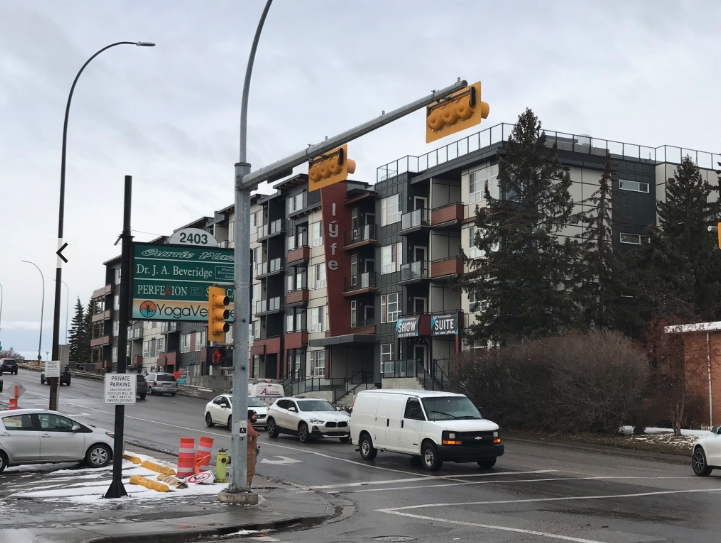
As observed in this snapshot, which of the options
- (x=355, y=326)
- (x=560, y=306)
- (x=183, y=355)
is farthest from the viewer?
(x=183, y=355)

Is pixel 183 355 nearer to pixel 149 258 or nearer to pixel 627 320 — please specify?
Answer: pixel 627 320

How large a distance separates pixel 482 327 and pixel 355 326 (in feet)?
66.4

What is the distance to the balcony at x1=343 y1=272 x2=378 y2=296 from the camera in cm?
6159

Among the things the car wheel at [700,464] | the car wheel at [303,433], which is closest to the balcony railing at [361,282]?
the car wheel at [303,433]

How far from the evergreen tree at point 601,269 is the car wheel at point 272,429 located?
19.1 metres

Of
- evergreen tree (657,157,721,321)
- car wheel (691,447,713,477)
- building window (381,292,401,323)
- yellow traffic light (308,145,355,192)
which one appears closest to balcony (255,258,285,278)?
building window (381,292,401,323)

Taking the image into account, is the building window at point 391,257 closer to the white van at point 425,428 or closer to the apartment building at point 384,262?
the apartment building at point 384,262

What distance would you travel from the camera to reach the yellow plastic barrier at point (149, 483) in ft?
60.1

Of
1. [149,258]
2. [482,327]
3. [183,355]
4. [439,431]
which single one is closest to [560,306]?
[482,327]

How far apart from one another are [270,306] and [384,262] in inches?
697

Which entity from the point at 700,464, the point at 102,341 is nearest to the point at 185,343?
the point at 102,341

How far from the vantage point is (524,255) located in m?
44.1

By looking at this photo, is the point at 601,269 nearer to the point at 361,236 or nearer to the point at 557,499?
the point at 361,236

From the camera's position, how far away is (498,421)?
3719cm
